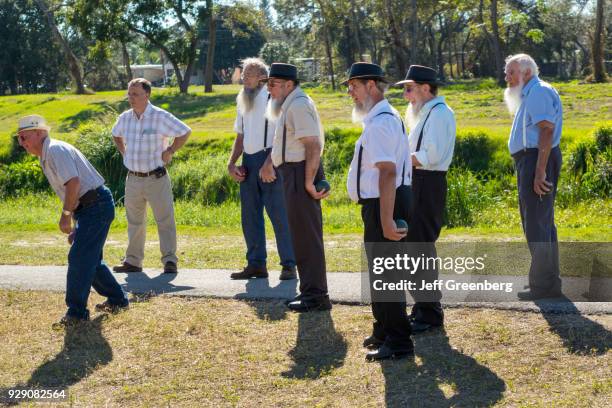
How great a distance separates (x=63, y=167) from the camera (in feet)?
22.3

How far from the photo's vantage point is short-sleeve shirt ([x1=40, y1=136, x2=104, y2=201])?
681 cm

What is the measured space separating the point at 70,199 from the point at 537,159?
355 cm

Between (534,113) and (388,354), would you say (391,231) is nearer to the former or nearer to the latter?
(388,354)

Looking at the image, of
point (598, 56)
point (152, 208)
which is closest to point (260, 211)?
point (152, 208)

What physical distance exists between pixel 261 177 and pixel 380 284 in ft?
8.26

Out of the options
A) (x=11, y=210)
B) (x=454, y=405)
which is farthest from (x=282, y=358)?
A: (x=11, y=210)

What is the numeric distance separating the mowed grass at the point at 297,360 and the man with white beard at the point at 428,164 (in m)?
0.28

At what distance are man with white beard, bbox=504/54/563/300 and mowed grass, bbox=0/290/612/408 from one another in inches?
19.1

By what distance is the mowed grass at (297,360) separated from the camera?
542cm

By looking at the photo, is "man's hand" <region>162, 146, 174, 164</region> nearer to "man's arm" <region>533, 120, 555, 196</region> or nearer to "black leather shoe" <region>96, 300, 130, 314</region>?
"black leather shoe" <region>96, 300, 130, 314</region>

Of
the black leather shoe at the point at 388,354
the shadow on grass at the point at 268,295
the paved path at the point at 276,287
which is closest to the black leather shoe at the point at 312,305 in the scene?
the shadow on grass at the point at 268,295

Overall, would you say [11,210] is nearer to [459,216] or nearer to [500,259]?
[459,216]

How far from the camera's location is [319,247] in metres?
7.16

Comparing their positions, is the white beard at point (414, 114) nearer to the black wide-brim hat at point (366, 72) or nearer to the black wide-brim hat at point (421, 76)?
the black wide-brim hat at point (421, 76)
